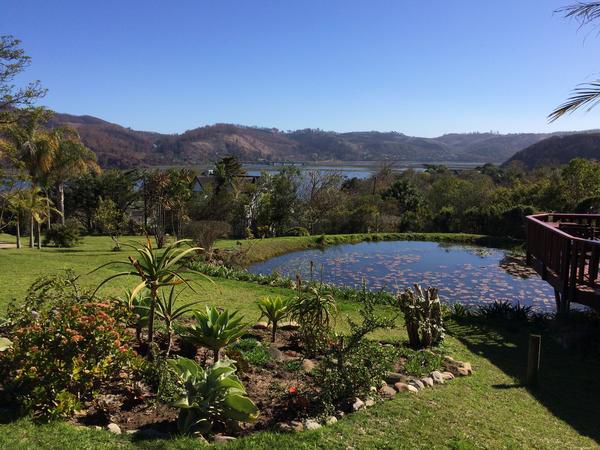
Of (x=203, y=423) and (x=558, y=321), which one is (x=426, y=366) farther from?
(x=558, y=321)

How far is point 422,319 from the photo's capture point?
682cm

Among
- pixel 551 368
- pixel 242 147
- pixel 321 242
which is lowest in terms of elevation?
pixel 321 242

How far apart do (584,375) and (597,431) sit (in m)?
2.16

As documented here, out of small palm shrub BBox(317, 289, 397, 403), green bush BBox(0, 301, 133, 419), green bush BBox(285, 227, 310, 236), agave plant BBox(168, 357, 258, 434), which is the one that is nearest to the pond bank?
green bush BBox(285, 227, 310, 236)

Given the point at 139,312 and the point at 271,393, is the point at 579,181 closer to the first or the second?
the point at 271,393

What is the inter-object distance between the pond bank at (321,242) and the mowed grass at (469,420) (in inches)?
462

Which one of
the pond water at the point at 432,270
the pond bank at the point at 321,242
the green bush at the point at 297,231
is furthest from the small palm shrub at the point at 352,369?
the green bush at the point at 297,231

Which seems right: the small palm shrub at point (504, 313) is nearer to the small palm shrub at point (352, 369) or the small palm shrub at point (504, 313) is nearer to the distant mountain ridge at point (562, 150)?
the small palm shrub at point (352, 369)

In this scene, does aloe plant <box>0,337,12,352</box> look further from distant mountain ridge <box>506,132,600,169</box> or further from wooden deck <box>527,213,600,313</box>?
distant mountain ridge <box>506,132,600,169</box>

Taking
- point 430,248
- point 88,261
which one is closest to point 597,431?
point 88,261

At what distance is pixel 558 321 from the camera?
8.22 metres

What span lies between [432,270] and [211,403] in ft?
44.2

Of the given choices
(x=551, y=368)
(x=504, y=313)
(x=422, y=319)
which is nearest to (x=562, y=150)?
(x=504, y=313)

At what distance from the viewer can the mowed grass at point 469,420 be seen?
3.35 m
